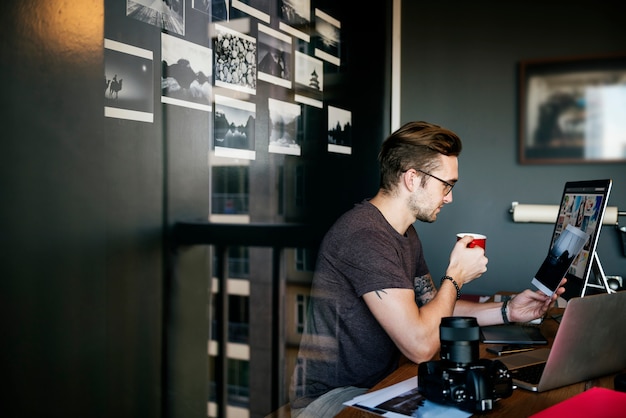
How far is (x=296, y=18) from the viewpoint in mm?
2135

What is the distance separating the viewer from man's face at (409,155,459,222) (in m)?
1.84

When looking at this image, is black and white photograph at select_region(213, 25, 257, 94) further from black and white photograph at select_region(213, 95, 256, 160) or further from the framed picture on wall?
the framed picture on wall

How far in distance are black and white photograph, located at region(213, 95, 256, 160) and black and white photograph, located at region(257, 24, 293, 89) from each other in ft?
0.51

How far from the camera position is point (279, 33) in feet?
6.55

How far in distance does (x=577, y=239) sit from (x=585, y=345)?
554mm

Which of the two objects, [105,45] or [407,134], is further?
[407,134]

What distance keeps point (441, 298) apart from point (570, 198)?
2.25 ft

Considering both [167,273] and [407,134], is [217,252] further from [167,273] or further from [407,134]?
[407,134]

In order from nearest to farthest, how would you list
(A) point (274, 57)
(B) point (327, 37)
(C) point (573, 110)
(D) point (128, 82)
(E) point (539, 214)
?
(D) point (128, 82) < (A) point (274, 57) < (B) point (327, 37) < (E) point (539, 214) < (C) point (573, 110)

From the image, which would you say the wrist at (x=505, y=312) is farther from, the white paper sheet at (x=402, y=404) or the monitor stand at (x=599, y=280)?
the white paper sheet at (x=402, y=404)

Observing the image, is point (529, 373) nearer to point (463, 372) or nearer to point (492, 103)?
point (463, 372)

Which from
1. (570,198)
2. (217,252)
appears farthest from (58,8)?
(570,198)

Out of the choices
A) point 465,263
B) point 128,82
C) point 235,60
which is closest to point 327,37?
point 235,60

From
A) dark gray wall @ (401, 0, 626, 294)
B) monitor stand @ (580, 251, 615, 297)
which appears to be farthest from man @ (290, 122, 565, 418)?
dark gray wall @ (401, 0, 626, 294)
